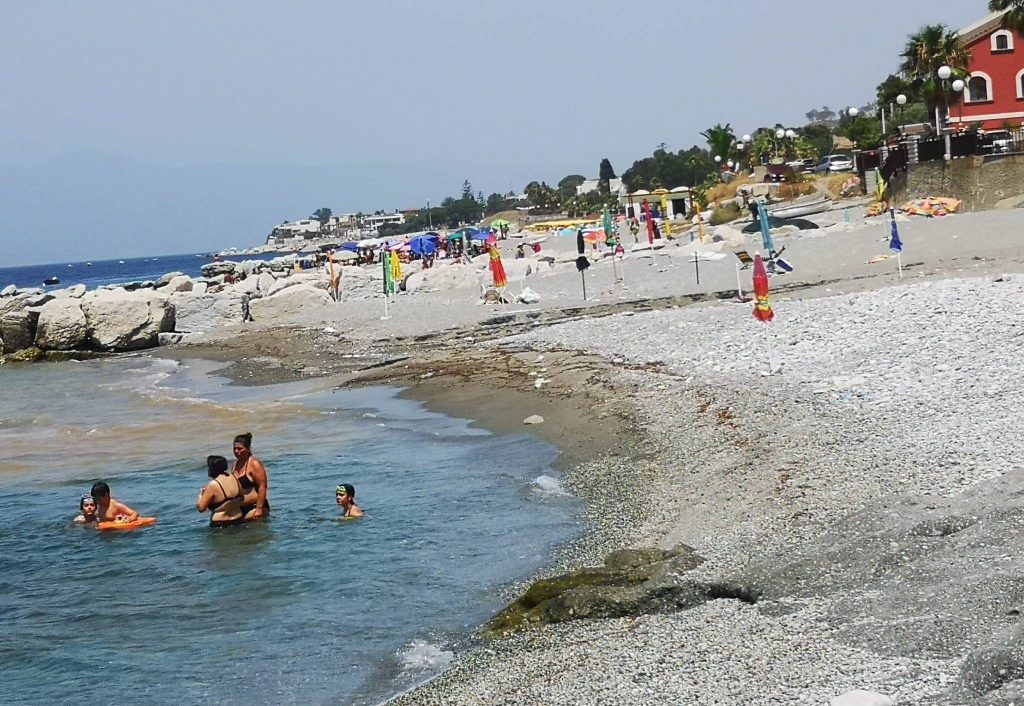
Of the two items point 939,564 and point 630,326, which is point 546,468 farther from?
point 630,326

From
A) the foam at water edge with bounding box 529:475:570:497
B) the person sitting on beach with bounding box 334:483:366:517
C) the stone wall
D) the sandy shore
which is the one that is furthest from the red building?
the person sitting on beach with bounding box 334:483:366:517

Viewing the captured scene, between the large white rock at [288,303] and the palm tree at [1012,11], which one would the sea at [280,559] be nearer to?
the large white rock at [288,303]

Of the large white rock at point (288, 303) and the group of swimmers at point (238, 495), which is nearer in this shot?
the group of swimmers at point (238, 495)

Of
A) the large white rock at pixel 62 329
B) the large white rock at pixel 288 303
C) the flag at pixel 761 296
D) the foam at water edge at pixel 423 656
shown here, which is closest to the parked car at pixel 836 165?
the large white rock at pixel 288 303

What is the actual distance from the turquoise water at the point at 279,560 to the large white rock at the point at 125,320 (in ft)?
56.5

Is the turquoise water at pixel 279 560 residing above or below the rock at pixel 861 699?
below

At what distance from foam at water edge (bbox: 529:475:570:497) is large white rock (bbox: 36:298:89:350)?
27.7 metres

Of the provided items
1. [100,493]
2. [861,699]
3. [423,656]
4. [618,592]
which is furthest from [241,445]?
[861,699]

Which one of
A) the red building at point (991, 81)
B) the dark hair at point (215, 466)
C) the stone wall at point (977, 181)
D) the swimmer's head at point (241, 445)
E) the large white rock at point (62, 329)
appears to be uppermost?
the red building at point (991, 81)

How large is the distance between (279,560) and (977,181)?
34.7 metres

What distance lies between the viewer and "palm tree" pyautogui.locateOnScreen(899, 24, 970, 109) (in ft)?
161

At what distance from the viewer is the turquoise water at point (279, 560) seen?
8.42 metres

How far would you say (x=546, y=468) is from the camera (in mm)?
13961

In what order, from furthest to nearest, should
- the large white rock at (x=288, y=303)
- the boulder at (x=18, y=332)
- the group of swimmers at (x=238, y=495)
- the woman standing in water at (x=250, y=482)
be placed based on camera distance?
the large white rock at (x=288, y=303), the boulder at (x=18, y=332), the woman standing in water at (x=250, y=482), the group of swimmers at (x=238, y=495)
